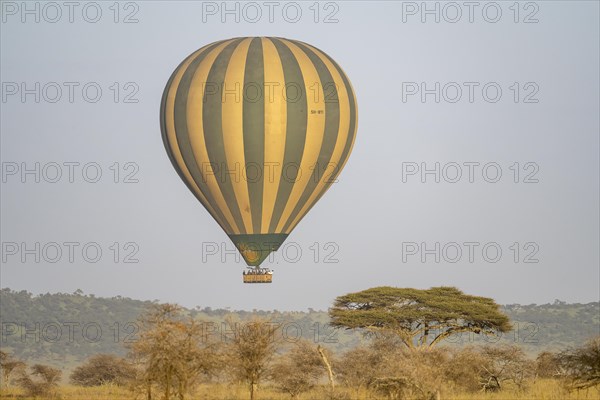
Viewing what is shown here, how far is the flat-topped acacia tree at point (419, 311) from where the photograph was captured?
6106 centimetres

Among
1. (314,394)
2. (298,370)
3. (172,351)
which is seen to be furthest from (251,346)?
(298,370)

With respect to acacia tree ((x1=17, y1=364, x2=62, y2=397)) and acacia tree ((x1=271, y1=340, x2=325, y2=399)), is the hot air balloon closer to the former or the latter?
acacia tree ((x1=271, y1=340, x2=325, y2=399))

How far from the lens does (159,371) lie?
129 feet

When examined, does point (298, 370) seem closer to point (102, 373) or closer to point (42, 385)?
point (42, 385)

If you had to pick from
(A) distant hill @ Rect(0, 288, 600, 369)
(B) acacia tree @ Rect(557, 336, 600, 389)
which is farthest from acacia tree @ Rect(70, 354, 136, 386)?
(A) distant hill @ Rect(0, 288, 600, 369)

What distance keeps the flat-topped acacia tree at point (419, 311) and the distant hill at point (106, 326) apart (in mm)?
61368

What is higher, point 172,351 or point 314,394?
point 172,351

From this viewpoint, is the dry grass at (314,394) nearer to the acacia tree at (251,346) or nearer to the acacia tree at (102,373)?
the acacia tree at (251,346)

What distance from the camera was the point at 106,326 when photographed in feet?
453

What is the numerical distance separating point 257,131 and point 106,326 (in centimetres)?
8689

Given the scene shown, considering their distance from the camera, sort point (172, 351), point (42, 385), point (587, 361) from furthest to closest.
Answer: point (42, 385) → point (587, 361) → point (172, 351)

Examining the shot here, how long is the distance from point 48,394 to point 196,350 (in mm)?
16856

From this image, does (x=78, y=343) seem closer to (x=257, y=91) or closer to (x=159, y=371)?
(x=257, y=91)

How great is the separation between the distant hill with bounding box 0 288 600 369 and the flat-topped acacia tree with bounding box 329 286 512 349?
61.4 m
